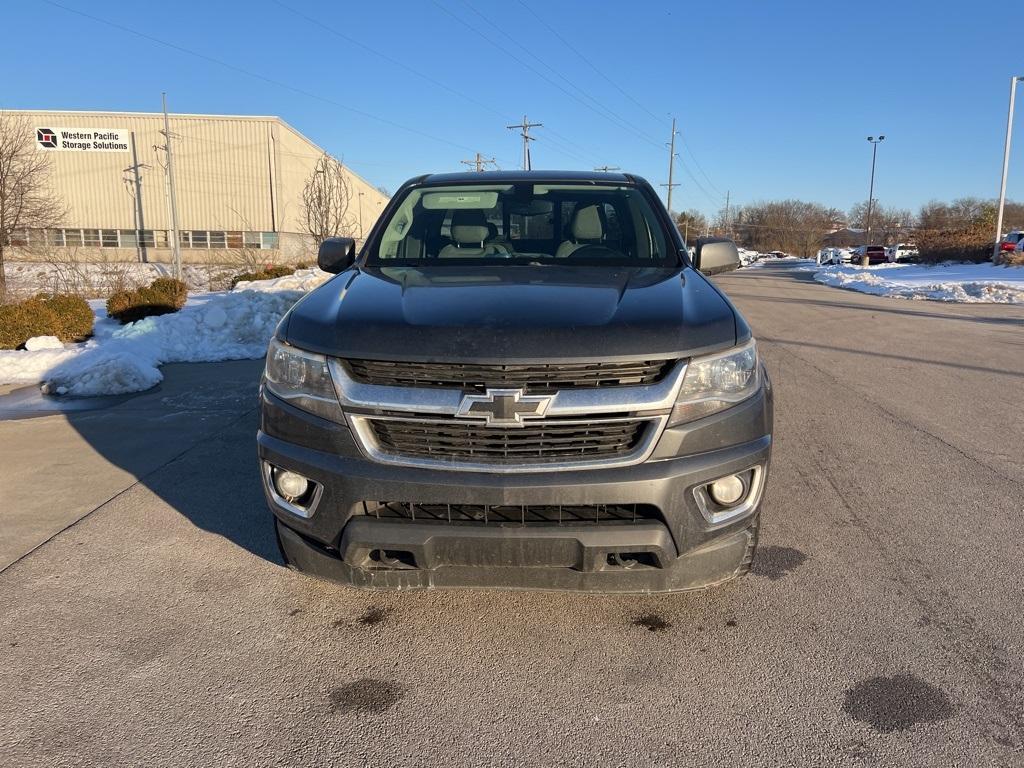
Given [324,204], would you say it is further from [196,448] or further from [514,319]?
[514,319]

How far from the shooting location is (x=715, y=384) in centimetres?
268

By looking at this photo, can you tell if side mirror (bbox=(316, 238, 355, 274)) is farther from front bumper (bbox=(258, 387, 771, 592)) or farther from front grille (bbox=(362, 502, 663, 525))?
front grille (bbox=(362, 502, 663, 525))

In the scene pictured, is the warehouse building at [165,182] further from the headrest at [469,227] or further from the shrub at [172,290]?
→ the headrest at [469,227]

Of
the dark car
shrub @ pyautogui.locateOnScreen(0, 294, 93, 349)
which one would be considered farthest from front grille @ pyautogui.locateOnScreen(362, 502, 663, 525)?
the dark car

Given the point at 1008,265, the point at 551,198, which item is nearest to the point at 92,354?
the point at 551,198

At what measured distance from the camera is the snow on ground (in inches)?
298

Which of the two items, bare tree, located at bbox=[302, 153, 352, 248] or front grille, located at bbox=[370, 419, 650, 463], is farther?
bare tree, located at bbox=[302, 153, 352, 248]

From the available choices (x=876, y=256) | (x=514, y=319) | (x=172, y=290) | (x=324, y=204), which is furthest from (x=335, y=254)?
(x=876, y=256)

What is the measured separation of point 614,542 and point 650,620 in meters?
0.72

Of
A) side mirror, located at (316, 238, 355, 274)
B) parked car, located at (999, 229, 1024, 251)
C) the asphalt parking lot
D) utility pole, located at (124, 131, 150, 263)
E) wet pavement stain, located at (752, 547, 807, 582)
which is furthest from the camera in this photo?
utility pole, located at (124, 131, 150, 263)

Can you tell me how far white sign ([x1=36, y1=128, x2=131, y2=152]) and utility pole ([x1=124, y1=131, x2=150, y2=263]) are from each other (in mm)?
792

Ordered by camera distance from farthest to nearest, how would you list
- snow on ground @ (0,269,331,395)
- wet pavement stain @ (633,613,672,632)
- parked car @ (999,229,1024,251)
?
parked car @ (999,229,1024,251), snow on ground @ (0,269,331,395), wet pavement stain @ (633,613,672,632)

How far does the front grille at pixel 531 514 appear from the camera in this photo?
2.56 meters

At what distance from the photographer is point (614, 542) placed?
2510mm
